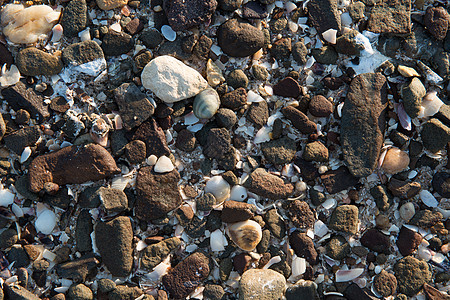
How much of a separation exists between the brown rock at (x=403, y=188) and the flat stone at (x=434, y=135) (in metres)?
0.28

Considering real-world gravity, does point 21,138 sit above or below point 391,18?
below

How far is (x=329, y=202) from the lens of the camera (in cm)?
247

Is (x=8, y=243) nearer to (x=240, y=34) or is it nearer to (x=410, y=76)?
(x=240, y=34)

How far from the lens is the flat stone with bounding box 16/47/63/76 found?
2326 mm

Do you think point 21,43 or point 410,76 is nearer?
point 21,43

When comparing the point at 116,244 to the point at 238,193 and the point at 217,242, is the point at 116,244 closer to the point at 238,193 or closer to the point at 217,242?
the point at 217,242

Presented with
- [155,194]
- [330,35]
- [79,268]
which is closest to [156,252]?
[155,194]

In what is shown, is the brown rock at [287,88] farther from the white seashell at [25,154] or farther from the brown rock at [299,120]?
the white seashell at [25,154]

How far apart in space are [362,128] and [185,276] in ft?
4.92

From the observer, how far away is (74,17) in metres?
2.37

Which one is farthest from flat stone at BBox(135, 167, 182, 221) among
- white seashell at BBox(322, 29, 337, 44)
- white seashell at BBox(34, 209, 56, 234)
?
white seashell at BBox(322, 29, 337, 44)

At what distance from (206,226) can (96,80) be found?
1.18 meters

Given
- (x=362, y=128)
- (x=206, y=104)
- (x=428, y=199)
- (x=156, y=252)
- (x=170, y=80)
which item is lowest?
(x=156, y=252)

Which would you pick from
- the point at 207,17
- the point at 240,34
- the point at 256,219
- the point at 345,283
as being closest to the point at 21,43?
the point at 207,17
